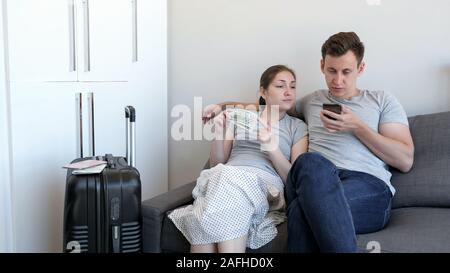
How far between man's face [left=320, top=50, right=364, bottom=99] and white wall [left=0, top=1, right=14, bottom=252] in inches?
49.7

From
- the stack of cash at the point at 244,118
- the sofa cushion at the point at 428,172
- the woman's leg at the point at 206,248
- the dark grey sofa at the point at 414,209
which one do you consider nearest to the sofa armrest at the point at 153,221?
the dark grey sofa at the point at 414,209

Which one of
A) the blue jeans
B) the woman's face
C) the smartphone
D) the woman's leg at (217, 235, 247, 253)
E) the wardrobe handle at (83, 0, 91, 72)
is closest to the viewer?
the blue jeans

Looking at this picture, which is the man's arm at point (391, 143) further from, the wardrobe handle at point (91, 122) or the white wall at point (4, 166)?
the white wall at point (4, 166)

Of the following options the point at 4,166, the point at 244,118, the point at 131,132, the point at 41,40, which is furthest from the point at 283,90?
the point at 4,166

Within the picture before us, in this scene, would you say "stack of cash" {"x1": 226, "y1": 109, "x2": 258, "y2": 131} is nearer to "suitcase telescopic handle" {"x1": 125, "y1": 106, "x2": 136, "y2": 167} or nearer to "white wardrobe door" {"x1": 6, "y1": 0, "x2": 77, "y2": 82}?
"suitcase telescopic handle" {"x1": 125, "y1": 106, "x2": 136, "y2": 167}

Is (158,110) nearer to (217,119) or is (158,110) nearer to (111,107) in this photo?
(111,107)

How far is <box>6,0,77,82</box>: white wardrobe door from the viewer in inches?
78.4

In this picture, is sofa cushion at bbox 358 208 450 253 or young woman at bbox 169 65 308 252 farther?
young woman at bbox 169 65 308 252

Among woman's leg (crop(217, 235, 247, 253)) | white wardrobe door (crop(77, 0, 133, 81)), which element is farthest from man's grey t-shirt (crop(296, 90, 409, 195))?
white wardrobe door (crop(77, 0, 133, 81))

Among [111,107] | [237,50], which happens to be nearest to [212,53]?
[237,50]

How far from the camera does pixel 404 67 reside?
91.5 inches

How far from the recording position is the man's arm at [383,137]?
73.6 inches

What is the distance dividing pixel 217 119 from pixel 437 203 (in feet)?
2.97

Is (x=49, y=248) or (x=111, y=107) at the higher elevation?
(x=111, y=107)
